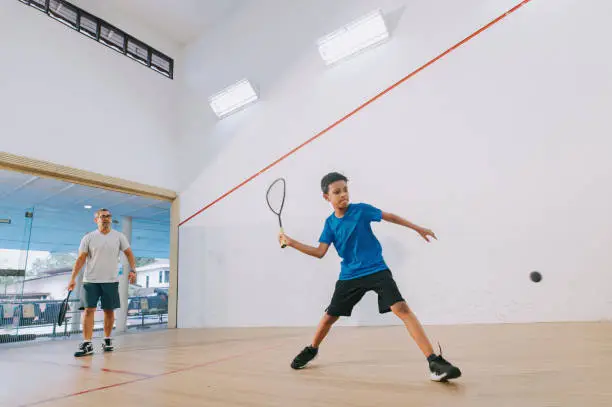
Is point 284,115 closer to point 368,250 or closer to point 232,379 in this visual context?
point 368,250

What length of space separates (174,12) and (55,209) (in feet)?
10.4

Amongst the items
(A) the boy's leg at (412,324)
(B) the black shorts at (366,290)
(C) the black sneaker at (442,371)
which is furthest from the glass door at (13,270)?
(C) the black sneaker at (442,371)

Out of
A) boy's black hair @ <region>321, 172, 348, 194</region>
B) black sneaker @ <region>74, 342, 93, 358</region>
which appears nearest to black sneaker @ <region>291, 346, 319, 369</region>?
boy's black hair @ <region>321, 172, 348, 194</region>

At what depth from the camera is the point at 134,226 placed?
669 centimetres

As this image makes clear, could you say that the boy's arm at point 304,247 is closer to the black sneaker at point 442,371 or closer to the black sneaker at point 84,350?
the black sneaker at point 442,371

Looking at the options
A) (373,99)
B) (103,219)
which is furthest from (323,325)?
(373,99)

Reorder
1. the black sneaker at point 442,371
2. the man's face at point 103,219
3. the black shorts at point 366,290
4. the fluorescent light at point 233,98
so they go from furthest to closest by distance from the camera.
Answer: the fluorescent light at point 233,98
the man's face at point 103,219
the black shorts at point 366,290
the black sneaker at point 442,371

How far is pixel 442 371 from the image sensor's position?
3.66 ft

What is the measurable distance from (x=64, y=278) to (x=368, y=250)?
6075mm

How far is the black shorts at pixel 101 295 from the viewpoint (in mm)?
2566

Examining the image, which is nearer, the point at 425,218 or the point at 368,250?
the point at 368,250

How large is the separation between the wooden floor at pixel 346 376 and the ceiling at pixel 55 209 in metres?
2.56

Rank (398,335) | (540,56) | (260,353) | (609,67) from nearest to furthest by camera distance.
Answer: (260,353), (398,335), (609,67), (540,56)

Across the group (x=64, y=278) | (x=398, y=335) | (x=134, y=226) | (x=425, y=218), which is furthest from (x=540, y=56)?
(x=64, y=278)
